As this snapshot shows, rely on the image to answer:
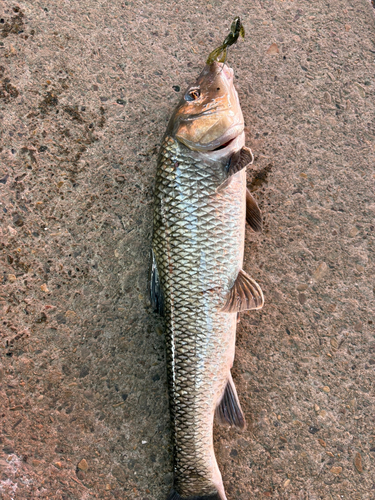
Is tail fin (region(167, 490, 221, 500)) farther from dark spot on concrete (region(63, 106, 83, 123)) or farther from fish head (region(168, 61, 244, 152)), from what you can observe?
dark spot on concrete (region(63, 106, 83, 123))

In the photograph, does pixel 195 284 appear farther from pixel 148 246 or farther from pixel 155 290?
pixel 148 246

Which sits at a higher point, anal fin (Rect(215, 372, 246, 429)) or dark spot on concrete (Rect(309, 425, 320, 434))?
anal fin (Rect(215, 372, 246, 429))

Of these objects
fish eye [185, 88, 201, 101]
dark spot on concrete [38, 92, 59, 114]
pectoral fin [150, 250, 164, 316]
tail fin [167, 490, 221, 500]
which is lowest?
tail fin [167, 490, 221, 500]

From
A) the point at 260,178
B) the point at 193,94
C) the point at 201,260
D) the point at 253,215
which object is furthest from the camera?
the point at 260,178

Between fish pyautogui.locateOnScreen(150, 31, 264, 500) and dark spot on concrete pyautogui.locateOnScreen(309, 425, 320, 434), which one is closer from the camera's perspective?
fish pyautogui.locateOnScreen(150, 31, 264, 500)

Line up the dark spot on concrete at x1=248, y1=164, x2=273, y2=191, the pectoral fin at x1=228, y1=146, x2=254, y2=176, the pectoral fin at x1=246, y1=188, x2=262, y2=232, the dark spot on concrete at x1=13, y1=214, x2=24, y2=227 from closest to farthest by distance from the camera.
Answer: the pectoral fin at x1=228, y1=146, x2=254, y2=176
the pectoral fin at x1=246, y1=188, x2=262, y2=232
the dark spot on concrete at x1=13, y1=214, x2=24, y2=227
the dark spot on concrete at x1=248, y1=164, x2=273, y2=191

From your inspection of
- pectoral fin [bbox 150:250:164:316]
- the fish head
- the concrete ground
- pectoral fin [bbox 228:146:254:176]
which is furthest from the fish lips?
pectoral fin [bbox 150:250:164:316]

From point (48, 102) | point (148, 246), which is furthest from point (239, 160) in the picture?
point (48, 102)

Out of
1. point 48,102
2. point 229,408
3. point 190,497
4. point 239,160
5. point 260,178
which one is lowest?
point 190,497
